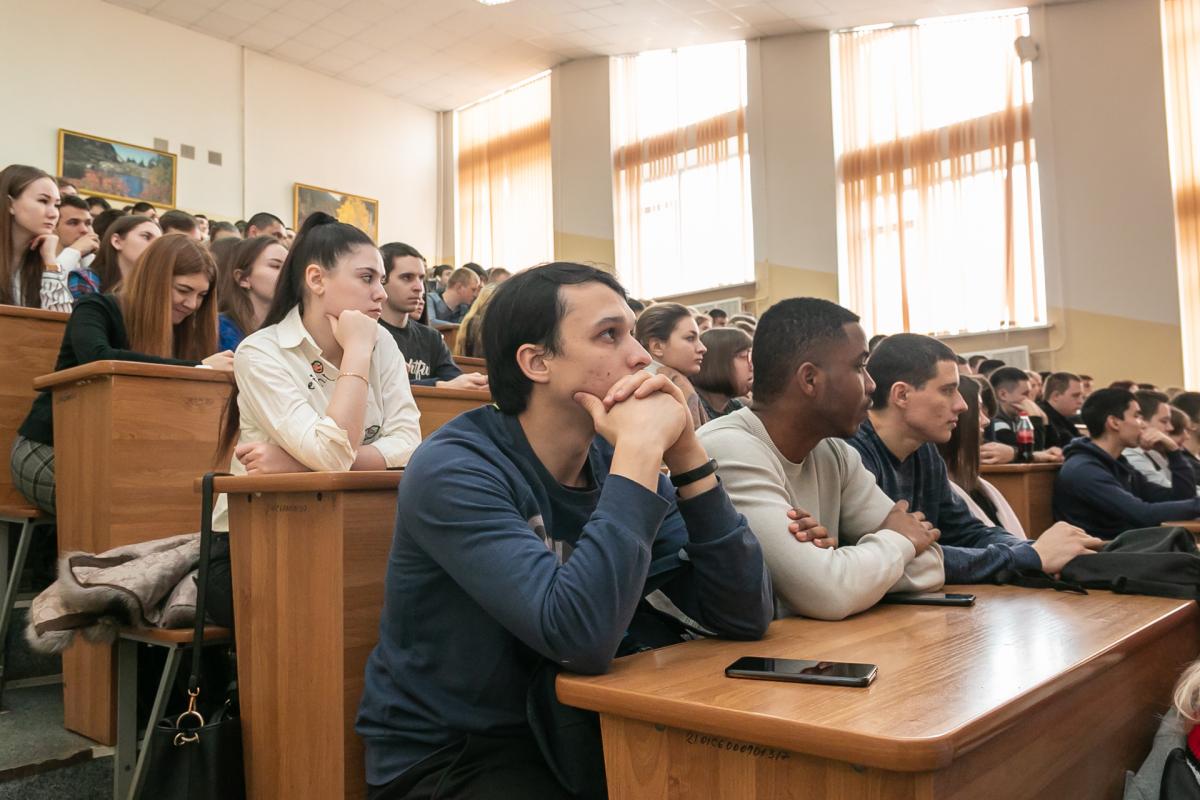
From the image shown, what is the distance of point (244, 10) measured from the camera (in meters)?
9.66

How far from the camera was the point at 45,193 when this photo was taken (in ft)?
12.2

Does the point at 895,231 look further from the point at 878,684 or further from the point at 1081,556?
the point at 878,684

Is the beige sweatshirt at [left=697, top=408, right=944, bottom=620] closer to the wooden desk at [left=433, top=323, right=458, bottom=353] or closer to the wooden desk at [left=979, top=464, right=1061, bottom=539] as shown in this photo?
the wooden desk at [left=979, top=464, right=1061, bottom=539]

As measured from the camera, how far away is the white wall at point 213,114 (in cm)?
877

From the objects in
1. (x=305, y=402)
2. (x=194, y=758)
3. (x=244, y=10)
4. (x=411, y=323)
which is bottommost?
(x=194, y=758)

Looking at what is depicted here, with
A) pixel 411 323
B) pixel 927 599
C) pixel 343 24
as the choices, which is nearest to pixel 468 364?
pixel 411 323

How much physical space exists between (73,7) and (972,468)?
9738 mm

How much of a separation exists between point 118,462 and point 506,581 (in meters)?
1.55

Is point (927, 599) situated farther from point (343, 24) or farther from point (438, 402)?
point (343, 24)

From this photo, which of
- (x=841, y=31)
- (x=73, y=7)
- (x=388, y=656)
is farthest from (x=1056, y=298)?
(x=73, y=7)

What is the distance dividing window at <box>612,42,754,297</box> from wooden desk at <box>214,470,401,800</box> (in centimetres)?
824

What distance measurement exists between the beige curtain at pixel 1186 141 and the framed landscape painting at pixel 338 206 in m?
7.99

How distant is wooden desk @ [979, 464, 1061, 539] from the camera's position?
390 cm

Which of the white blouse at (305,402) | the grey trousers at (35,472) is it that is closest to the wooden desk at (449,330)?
the grey trousers at (35,472)
